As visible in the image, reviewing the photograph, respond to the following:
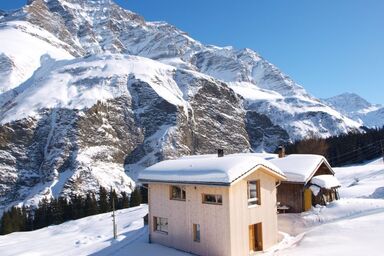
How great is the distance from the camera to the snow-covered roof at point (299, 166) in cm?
3556

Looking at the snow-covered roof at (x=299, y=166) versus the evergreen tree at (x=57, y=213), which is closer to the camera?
the snow-covered roof at (x=299, y=166)

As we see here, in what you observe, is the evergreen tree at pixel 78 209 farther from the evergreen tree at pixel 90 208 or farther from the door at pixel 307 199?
the door at pixel 307 199

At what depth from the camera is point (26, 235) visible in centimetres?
5931

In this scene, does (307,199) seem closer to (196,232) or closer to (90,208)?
(196,232)

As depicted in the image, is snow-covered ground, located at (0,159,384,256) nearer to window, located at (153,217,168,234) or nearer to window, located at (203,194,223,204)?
window, located at (153,217,168,234)

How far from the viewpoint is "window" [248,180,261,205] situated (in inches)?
1055

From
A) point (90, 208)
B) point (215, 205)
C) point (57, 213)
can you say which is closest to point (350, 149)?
point (90, 208)

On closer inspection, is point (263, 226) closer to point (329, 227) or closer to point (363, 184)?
point (329, 227)

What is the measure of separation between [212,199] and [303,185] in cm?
1270

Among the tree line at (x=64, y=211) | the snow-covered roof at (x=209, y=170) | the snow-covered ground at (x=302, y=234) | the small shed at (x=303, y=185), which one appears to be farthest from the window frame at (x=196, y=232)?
the tree line at (x=64, y=211)

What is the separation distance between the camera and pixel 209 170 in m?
25.6

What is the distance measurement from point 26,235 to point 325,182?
1680 inches

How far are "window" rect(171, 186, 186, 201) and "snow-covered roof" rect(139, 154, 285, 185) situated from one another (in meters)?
0.73

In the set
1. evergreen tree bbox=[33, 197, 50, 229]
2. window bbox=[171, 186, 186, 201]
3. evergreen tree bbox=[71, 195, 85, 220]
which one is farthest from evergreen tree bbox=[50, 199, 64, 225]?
window bbox=[171, 186, 186, 201]
